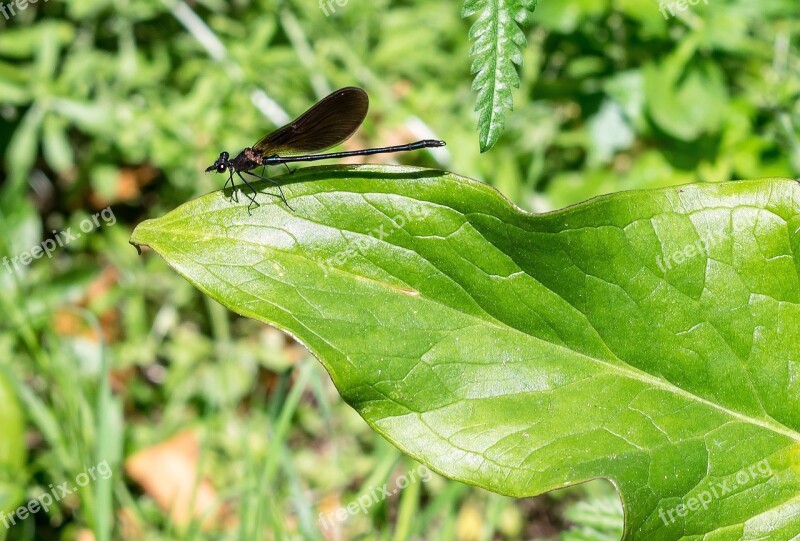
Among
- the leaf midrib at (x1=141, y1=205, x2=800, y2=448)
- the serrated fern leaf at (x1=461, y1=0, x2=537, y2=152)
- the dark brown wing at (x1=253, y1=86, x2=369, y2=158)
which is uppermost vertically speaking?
the dark brown wing at (x1=253, y1=86, x2=369, y2=158)

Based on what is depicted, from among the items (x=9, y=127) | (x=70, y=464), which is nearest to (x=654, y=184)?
(x=70, y=464)

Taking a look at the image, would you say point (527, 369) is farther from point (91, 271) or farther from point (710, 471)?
point (91, 271)

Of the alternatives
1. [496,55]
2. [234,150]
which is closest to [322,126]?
[496,55]

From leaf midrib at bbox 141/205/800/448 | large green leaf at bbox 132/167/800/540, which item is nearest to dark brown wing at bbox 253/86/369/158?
large green leaf at bbox 132/167/800/540

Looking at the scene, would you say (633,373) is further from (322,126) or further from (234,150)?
(234,150)

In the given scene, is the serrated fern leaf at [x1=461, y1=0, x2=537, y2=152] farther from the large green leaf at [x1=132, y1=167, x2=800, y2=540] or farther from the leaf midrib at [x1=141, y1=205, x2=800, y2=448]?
the leaf midrib at [x1=141, y1=205, x2=800, y2=448]

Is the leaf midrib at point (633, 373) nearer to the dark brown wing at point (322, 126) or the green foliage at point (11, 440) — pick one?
the dark brown wing at point (322, 126)

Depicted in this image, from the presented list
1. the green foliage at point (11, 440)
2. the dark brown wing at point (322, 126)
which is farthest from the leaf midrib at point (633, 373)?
the green foliage at point (11, 440)
